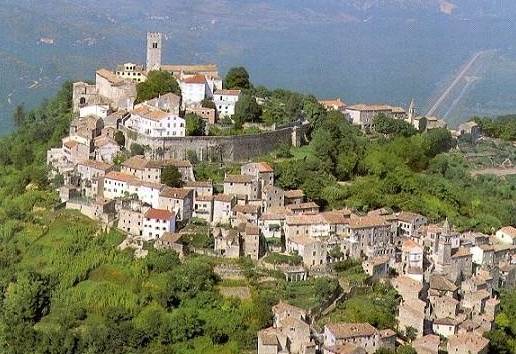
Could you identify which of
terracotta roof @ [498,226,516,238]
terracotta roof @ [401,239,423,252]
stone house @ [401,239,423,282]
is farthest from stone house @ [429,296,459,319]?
terracotta roof @ [498,226,516,238]

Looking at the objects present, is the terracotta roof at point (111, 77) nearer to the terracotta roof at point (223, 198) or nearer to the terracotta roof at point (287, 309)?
the terracotta roof at point (223, 198)

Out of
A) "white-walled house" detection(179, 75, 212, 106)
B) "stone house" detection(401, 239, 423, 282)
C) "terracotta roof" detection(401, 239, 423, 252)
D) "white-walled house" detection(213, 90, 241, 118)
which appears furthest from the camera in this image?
"white-walled house" detection(213, 90, 241, 118)

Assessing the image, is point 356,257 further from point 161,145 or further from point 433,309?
point 161,145

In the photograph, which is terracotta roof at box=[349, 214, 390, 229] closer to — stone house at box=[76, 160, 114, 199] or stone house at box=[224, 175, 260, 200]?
stone house at box=[224, 175, 260, 200]

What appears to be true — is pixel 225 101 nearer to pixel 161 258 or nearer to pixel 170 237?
pixel 170 237

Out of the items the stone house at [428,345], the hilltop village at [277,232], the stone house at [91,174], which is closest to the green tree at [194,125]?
the hilltop village at [277,232]

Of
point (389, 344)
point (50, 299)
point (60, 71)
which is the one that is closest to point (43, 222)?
point (50, 299)

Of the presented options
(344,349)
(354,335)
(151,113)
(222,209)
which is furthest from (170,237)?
(344,349)
